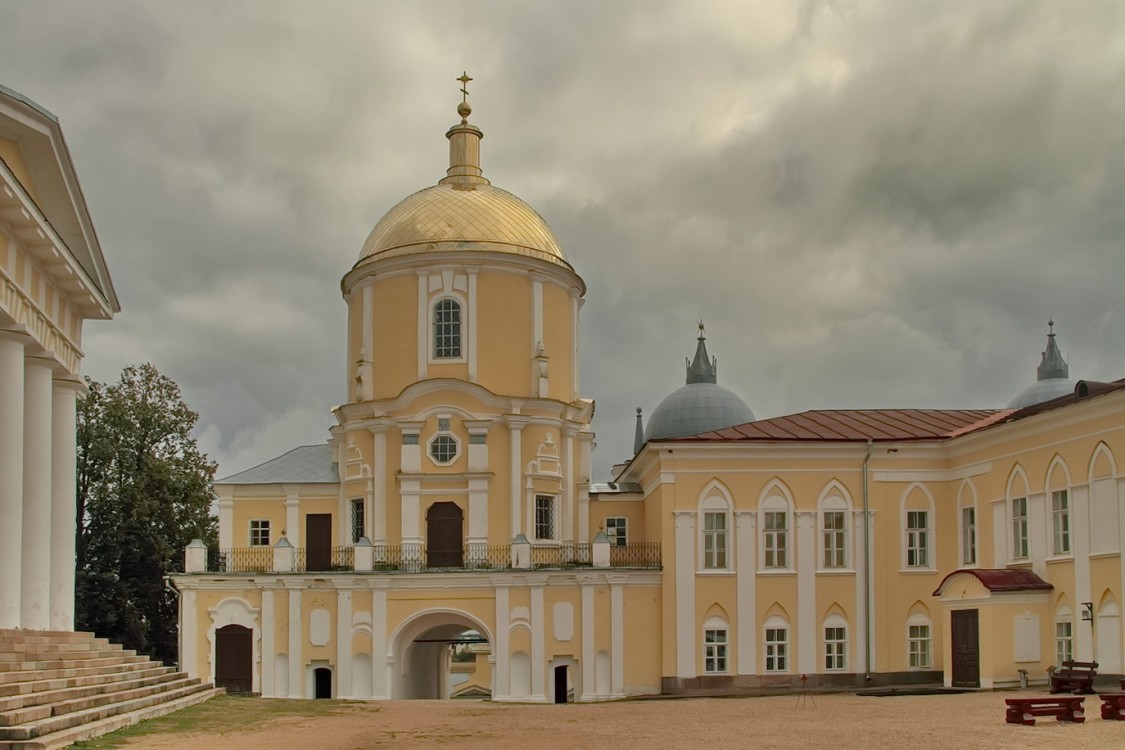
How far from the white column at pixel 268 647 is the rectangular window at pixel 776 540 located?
47.6ft

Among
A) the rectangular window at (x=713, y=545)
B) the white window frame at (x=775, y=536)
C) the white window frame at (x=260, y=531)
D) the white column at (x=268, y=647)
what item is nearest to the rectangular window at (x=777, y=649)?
the white window frame at (x=775, y=536)

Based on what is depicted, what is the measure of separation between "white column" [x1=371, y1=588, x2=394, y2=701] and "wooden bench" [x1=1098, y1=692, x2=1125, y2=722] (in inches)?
881

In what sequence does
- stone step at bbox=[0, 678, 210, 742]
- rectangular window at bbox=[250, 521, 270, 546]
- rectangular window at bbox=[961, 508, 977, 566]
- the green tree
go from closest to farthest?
stone step at bbox=[0, 678, 210, 742] → rectangular window at bbox=[961, 508, 977, 566] → rectangular window at bbox=[250, 521, 270, 546] → the green tree

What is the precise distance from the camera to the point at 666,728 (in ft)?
80.1

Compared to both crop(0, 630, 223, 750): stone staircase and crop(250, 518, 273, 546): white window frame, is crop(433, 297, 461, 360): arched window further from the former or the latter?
crop(0, 630, 223, 750): stone staircase

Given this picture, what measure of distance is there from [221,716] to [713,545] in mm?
19625

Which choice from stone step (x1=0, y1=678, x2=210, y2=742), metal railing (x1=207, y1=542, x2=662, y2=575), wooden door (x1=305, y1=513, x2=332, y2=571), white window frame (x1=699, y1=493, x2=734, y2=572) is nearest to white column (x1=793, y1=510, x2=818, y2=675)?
white window frame (x1=699, y1=493, x2=734, y2=572)

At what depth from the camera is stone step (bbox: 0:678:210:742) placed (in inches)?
669

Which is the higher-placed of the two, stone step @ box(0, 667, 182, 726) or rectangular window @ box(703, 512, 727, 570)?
rectangular window @ box(703, 512, 727, 570)

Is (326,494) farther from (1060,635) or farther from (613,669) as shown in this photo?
(1060,635)

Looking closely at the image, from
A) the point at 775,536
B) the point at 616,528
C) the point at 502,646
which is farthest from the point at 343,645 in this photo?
the point at 775,536

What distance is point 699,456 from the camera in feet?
135

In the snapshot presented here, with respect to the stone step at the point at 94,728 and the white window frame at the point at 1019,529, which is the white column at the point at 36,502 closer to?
the stone step at the point at 94,728

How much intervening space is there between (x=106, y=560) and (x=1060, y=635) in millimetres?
32453
